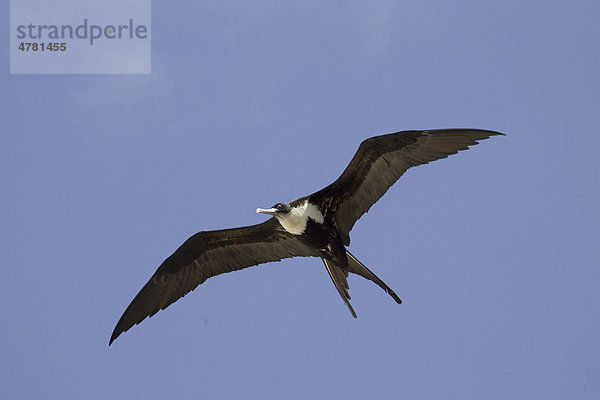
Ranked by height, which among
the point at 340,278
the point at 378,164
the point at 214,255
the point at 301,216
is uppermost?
the point at 378,164

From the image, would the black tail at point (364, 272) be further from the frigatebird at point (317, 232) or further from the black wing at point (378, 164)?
the black wing at point (378, 164)

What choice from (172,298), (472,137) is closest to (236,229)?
(172,298)

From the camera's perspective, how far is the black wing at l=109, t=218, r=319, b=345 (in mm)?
8430

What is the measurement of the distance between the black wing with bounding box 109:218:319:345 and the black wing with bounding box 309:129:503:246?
2.06ft

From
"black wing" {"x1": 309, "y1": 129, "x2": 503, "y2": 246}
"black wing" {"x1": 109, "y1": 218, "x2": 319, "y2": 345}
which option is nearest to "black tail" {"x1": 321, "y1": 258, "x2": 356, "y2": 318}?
"black wing" {"x1": 309, "y1": 129, "x2": 503, "y2": 246}

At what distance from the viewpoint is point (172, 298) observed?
8.37 m

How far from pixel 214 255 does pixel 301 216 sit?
1156mm

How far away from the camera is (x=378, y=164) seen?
7945mm

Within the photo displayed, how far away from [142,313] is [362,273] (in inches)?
90.6

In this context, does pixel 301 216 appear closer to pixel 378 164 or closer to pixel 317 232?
pixel 317 232

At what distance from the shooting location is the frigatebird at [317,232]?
7828 mm

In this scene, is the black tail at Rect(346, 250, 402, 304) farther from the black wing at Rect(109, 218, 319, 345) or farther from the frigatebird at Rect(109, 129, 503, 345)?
the black wing at Rect(109, 218, 319, 345)

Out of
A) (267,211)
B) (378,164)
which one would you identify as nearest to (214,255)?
(267,211)

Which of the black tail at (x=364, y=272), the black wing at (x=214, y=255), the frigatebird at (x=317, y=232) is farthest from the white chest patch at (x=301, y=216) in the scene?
the black tail at (x=364, y=272)
